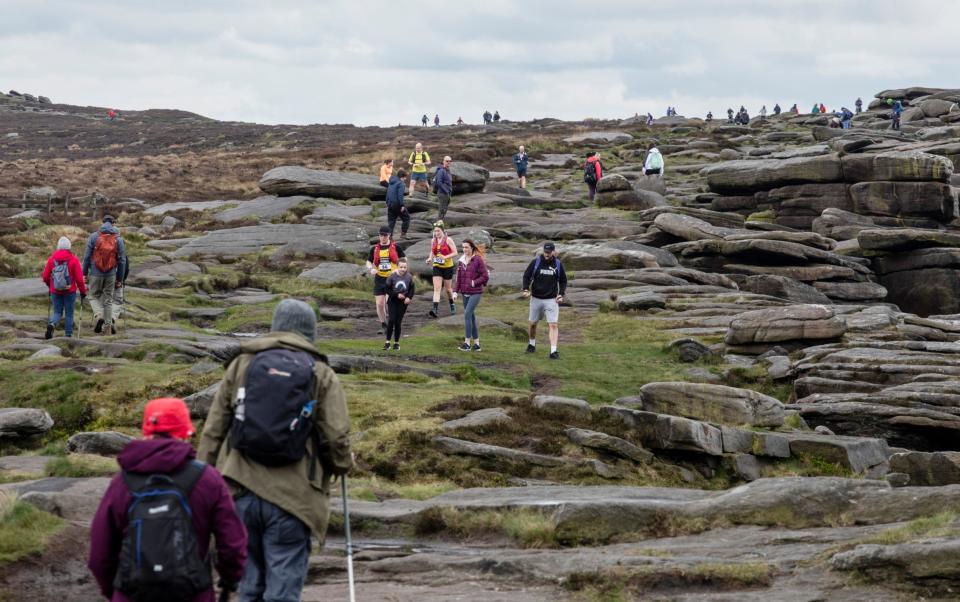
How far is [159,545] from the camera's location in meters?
7.33

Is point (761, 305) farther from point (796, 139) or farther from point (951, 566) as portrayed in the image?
point (796, 139)

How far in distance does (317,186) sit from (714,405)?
43277 millimetres

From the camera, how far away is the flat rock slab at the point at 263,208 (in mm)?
58588

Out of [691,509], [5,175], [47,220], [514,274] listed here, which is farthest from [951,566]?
[5,175]

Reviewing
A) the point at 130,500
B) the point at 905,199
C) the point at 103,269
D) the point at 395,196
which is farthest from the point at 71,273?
the point at 905,199

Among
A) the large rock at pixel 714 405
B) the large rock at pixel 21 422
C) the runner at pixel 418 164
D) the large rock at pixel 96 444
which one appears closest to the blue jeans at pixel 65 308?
the large rock at pixel 21 422

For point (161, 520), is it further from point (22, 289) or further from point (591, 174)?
point (591, 174)

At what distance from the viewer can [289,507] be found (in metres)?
8.67

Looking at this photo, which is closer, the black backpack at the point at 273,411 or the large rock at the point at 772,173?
the black backpack at the point at 273,411

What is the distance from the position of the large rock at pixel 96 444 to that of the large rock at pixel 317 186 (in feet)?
146

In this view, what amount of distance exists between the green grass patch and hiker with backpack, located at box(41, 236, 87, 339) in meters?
17.3

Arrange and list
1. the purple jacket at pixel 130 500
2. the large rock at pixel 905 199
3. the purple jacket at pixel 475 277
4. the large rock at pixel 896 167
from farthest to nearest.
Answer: the large rock at pixel 896 167
the large rock at pixel 905 199
the purple jacket at pixel 475 277
the purple jacket at pixel 130 500

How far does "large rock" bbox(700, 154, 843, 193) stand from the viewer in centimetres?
5766

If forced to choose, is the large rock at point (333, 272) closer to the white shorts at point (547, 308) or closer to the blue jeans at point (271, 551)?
the white shorts at point (547, 308)
